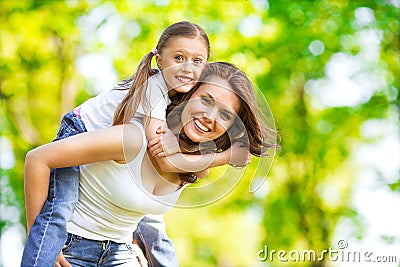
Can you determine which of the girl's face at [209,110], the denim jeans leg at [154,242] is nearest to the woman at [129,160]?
the girl's face at [209,110]

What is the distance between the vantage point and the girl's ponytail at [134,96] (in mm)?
1799

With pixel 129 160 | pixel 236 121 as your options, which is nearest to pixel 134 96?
pixel 129 160

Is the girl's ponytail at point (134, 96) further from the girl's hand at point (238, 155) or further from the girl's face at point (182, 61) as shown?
the girl's hand at point (238, 155)

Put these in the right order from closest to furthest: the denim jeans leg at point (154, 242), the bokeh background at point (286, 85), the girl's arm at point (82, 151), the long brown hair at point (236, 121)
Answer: the girl's arm at point (82, 151) < the long brown hair at point (236, 121) < the denim jeans leg at point (154, 242) < the bokeh background at point (286, 85)

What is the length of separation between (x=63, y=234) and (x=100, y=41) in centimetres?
522

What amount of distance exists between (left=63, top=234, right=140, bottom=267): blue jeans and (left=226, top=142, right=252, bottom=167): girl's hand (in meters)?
0.40

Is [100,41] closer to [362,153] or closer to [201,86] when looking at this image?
[362,153]

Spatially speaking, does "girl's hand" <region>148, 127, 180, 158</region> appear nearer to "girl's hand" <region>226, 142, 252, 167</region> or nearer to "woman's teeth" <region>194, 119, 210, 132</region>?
"woman's teeth" <region>194, 119, 210, 132</region>

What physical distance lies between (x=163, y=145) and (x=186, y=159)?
8 centimetres

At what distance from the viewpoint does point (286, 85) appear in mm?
6789

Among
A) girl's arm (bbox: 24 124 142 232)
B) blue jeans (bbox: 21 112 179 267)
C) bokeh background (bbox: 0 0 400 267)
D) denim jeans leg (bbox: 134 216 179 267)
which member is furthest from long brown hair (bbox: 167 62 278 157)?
bokeh background (bbox: 0 0 400 267)

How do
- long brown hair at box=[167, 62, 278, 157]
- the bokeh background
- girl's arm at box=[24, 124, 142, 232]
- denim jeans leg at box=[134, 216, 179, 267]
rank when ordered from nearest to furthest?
girl's arm at box=[24, 124, 142, 232]
long brown hair at box=[167, 62, 278, 157]
denim jeans leg at box=[134, 216, 179, 267]
the bokeh background

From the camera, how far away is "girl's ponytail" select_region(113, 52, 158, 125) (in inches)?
70.8

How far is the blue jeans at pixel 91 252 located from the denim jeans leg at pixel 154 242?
0.72 ft
